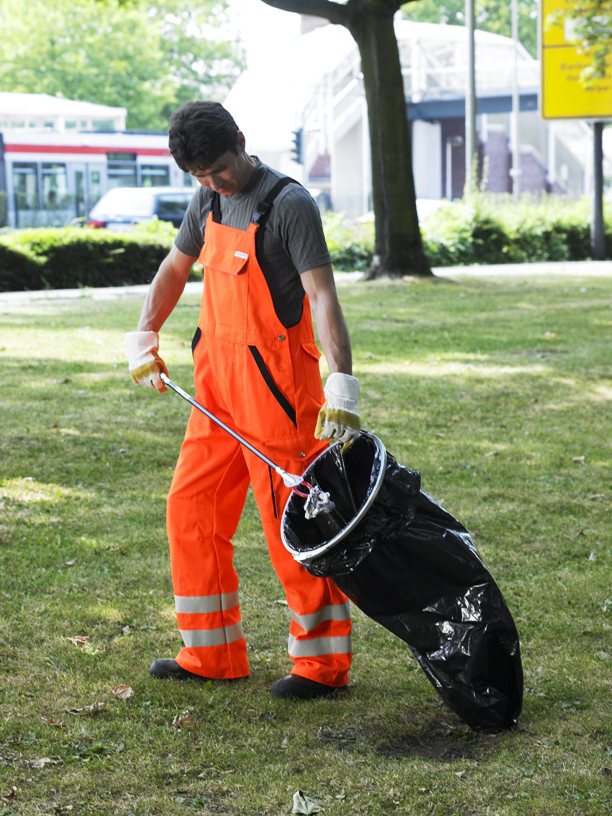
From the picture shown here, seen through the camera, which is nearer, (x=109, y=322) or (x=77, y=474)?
(x=77, y=474)

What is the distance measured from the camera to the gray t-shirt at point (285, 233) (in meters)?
3.65

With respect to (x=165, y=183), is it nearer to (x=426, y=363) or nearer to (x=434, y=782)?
(x=426, y=363)

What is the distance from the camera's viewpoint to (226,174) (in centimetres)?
371

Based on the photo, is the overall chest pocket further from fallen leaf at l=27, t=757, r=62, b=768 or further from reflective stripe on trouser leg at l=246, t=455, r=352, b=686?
fallen leaf at l=27, t=757, r=62, b=768

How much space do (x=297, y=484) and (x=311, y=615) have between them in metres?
0.50

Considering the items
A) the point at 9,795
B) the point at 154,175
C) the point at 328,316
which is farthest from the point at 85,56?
the point at 9,795

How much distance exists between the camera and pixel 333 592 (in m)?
3.92

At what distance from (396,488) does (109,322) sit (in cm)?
957

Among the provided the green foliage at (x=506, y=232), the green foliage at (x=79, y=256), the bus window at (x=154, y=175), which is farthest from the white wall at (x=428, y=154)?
the green foliage at (x=79, y=256)

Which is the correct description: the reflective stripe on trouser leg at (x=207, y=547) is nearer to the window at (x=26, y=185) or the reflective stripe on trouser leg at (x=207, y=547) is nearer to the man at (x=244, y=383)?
the man at (x=244, y=383)

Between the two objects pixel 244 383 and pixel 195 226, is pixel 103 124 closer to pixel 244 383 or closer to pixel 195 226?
pixel 195 226

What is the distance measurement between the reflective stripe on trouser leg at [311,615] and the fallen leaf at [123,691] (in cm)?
52

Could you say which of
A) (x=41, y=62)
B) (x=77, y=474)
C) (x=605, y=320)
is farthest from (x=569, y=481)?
(x=41, y=62)

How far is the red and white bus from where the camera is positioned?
33344 mm
